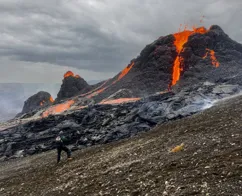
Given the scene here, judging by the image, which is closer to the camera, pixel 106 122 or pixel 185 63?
pixel 106 122

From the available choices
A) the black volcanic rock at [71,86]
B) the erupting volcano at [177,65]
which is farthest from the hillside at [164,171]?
the black volcanic rock at [71,86]

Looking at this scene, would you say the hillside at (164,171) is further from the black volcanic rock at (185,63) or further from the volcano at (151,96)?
the black volcanic rock at (185,63)

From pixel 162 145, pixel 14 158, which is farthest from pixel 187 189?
pixel 14 158

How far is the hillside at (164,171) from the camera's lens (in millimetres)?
15392

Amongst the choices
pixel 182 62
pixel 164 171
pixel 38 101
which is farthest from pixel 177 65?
pixel 38 101

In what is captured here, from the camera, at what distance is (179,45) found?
101375mm

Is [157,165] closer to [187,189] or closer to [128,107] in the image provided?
[187,189]

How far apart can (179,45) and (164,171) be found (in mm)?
87463

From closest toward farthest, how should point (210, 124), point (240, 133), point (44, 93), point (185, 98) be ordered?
point (240, 133)
point (210, 124)
point (185, 98)
point (44, 93)

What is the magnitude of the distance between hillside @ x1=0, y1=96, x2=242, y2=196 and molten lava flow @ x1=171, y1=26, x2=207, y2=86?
2343 inches

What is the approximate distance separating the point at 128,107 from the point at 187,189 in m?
48.4

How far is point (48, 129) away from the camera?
6419cm

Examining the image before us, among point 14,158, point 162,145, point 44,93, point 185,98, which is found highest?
point 44,93

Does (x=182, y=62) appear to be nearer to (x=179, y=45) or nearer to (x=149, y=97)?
(x=179, y=45)
